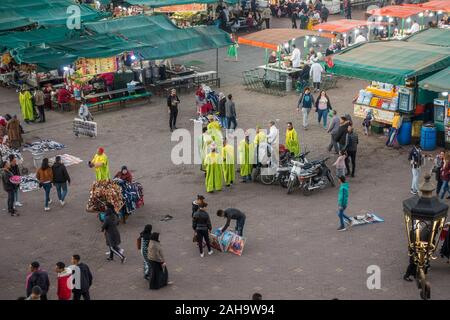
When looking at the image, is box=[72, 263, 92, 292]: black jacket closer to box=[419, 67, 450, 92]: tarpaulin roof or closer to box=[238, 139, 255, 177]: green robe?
box=[238, 139, 255, 177]: green robe

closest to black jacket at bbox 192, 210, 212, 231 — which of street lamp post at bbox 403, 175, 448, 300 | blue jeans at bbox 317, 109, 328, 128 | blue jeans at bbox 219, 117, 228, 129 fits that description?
street lamp post at bbox 403, 175, 448, 300

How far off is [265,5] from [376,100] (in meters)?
22.8

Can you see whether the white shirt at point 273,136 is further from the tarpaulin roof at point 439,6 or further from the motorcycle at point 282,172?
the tarpaulin roof at point 439,6

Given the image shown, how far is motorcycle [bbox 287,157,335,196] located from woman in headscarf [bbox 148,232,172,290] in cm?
573

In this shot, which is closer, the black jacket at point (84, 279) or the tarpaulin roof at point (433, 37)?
the black jacket at point (84, 279)

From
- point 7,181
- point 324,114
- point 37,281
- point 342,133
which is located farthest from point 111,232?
point 324,114

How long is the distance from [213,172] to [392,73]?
6.80 m

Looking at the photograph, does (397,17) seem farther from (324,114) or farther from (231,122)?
(231,122)

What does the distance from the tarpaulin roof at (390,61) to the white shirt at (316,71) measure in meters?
3.75

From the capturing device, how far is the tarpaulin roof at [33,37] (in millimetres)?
31109

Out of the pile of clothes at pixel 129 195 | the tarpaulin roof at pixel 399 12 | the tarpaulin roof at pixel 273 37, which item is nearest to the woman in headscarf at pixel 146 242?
the pile of clothes at pixel 129 195

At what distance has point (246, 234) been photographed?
17609 mm

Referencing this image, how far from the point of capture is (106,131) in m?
26.3

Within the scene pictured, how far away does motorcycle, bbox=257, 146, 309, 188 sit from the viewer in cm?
2022
